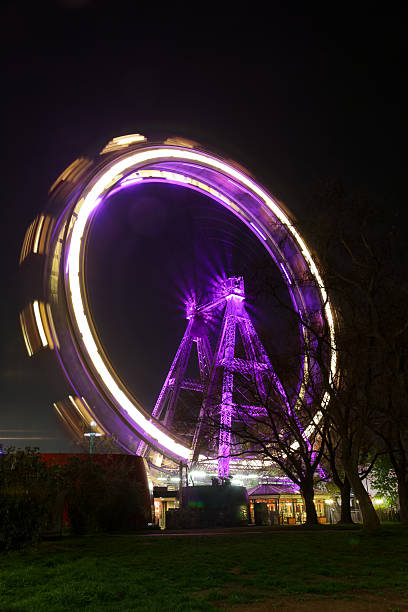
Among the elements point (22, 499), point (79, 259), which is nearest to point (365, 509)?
point (22, 499)

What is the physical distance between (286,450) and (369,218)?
8.99 meters

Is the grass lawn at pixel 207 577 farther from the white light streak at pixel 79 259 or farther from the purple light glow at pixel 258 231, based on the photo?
the purple light glow at pixel 258 231

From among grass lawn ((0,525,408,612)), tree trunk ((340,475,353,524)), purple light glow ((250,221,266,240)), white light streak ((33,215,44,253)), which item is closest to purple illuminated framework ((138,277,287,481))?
purple light glow ((250,221,266,240))

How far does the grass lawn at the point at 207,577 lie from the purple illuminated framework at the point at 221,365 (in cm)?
950

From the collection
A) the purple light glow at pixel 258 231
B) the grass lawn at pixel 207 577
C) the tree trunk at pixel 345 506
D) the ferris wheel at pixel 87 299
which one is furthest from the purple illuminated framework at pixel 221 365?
the grass lawn at pixel 207 577

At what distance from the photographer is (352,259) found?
43.2ft

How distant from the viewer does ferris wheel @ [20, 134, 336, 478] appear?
583 inches

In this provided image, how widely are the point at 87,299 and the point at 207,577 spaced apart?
10873 millimetres

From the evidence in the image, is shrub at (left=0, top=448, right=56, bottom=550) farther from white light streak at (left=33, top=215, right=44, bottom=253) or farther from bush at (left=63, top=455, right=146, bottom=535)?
white light streak at (left=33, top=215, right=44, bottom=253)

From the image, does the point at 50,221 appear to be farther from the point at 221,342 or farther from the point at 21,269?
the point at 221,342

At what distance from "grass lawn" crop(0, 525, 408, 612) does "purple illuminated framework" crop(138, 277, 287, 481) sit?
9497 mm

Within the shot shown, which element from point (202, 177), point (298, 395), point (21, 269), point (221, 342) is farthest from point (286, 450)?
point (202, 177)

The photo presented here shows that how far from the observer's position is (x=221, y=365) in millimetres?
21562

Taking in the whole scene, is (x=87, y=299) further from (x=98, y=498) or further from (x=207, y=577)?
(x=207, y=577)
